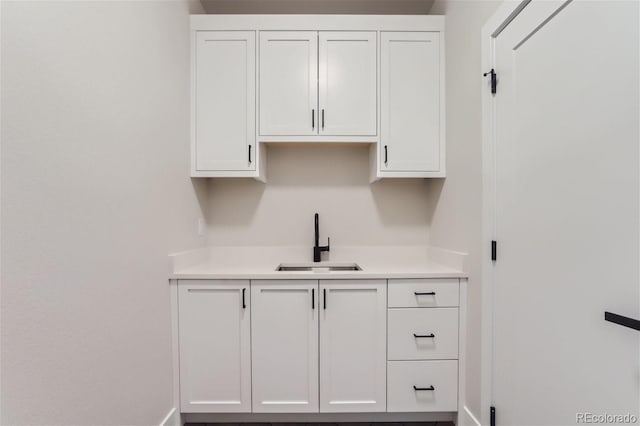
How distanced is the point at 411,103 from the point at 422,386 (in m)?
1.78

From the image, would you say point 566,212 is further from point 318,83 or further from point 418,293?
point 318,83

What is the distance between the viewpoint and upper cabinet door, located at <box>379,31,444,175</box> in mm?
1876

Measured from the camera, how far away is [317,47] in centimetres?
187

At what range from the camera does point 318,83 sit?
1870 mm

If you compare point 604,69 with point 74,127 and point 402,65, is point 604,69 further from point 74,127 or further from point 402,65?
point 74,127

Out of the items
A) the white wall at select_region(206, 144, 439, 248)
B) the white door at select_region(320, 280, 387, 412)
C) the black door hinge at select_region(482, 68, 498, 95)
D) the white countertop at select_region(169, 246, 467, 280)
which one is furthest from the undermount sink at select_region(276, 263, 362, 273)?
the black door hinge at select_region(482, 68, 498, 95)

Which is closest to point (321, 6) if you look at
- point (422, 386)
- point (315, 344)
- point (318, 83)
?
point (318, 83)

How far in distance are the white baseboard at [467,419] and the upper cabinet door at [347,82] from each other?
174 cm

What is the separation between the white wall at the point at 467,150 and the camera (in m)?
1.45

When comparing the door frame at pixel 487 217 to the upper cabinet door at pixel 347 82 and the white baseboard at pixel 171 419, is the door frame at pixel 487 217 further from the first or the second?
the white baseboard at pixel 171 419

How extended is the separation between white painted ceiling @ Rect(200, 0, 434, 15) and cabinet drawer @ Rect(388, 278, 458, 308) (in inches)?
79.9

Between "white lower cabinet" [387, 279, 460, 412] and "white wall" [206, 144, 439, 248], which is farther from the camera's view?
"white wall" [206, 144, 439, 248]

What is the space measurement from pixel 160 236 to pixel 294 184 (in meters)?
1.03

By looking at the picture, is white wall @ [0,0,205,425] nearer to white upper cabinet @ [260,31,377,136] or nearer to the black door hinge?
white upper cabinet @ [260,31,377,136]
